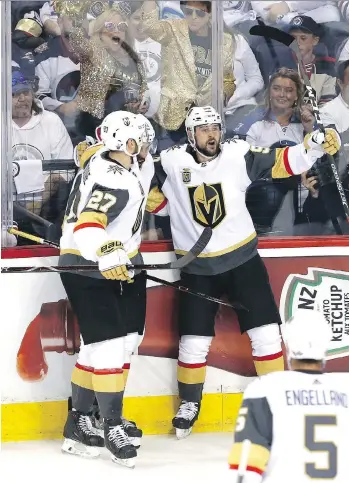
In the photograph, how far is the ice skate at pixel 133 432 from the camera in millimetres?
4176

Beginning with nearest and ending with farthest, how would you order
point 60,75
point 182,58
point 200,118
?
point 200,118, point 60,75, point 182,58

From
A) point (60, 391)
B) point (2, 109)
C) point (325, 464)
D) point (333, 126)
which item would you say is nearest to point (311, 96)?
point (333, 126)

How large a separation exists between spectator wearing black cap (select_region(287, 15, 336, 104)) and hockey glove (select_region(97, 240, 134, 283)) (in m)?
1.28

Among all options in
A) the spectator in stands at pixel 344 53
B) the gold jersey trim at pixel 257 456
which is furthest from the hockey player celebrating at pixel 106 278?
the gold jersey trim at pixel 257 456

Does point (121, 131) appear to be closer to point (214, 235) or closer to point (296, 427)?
point (214, 235)

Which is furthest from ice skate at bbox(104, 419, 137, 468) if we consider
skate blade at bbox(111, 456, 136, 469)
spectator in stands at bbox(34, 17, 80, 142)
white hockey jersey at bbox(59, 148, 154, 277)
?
spectator in stands at bbox(34, 17, 80, 142)

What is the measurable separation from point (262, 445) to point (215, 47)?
2.39 metres

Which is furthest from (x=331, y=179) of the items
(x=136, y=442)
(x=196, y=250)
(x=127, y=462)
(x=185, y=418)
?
(x=127, y=462)

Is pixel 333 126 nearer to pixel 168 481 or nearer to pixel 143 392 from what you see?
pixel 143 392

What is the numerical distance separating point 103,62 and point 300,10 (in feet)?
2.70

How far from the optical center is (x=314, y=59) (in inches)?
187

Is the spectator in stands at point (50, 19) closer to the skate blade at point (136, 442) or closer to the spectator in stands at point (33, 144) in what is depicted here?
the spectator in stands at point (33, 144)

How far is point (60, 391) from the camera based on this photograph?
4422mm

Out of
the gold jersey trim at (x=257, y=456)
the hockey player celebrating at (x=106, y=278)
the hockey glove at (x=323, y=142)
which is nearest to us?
the gold jersey trim at (x=257, y=456)
